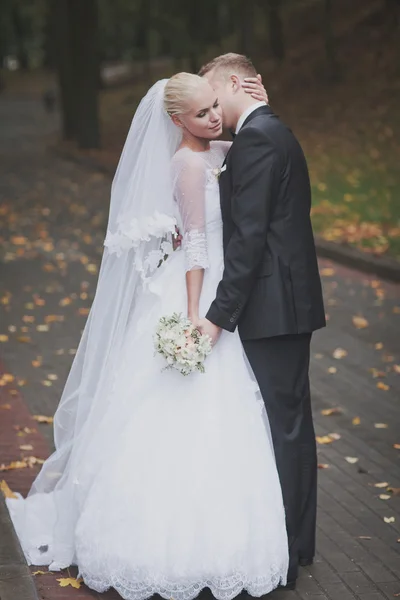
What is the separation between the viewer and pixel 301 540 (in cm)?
487

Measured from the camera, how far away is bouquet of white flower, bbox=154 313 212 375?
439cm

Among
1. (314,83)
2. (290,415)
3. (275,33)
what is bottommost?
(290,415)

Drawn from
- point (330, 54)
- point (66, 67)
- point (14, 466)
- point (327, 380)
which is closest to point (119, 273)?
point (14, 466)

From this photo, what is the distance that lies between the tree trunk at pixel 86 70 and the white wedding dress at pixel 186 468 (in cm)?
2248

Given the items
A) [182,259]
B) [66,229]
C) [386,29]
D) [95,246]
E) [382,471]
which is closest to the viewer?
[182,259]

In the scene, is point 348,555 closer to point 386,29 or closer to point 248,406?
point 248,406

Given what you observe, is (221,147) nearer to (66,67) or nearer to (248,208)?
(248,208)

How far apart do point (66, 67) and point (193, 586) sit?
24384mm

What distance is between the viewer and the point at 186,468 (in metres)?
4.44

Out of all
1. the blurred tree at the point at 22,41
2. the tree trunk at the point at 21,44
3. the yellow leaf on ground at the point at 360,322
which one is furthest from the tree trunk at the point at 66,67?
the tree trunk at the point at 21,44

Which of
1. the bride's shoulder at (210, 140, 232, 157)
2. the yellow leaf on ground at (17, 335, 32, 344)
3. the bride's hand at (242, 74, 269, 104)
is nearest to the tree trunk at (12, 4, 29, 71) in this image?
the yellow leaf on ground at (17, 335, 32, 344)

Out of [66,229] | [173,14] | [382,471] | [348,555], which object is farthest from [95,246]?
[173,14]

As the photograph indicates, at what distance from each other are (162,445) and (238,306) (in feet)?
2.15

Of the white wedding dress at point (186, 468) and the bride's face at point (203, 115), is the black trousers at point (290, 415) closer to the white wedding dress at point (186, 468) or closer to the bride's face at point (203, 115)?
the white wedding dress at point (186, 468)
